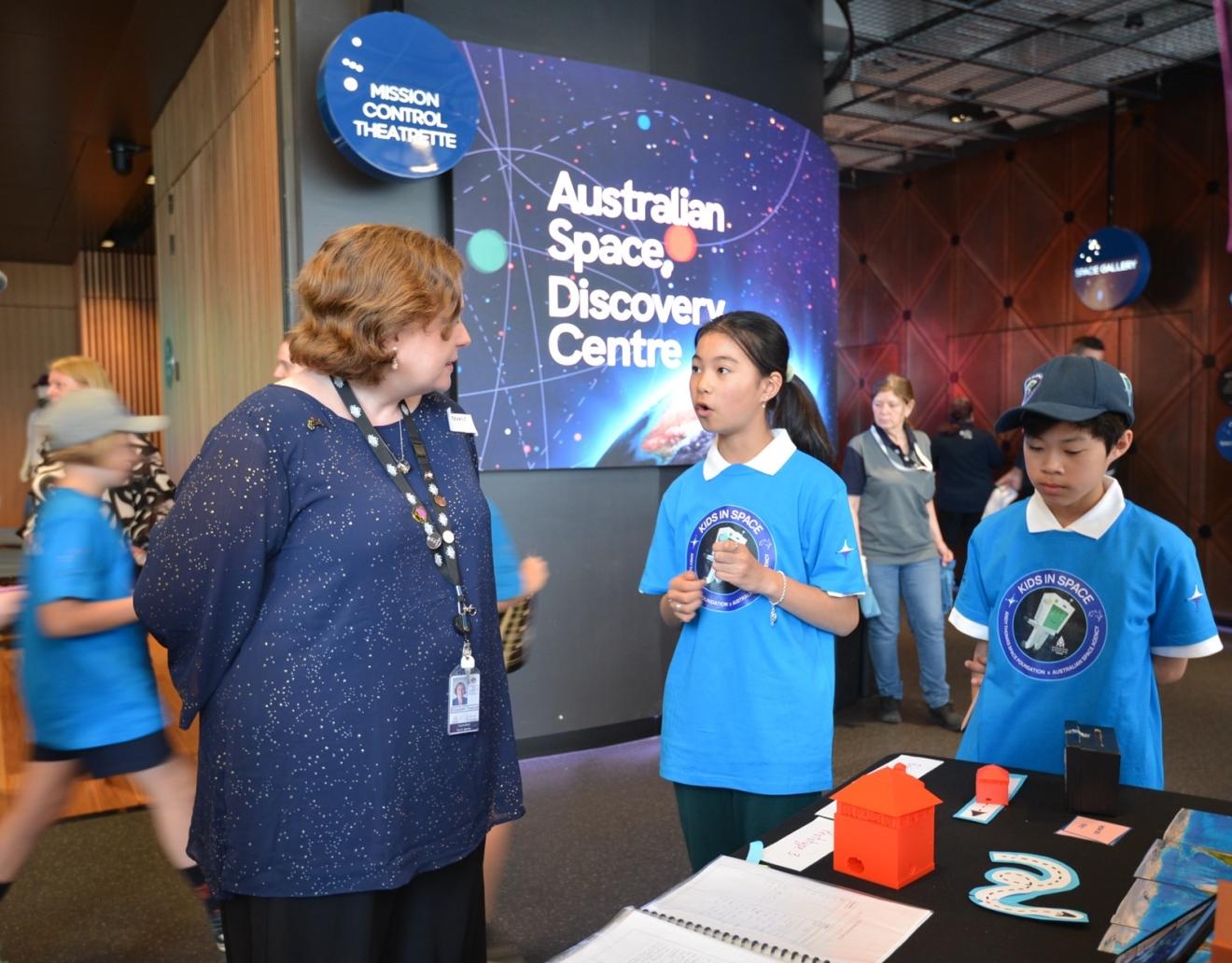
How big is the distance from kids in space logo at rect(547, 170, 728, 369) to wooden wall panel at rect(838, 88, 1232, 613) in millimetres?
4925

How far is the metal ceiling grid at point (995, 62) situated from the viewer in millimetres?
6492

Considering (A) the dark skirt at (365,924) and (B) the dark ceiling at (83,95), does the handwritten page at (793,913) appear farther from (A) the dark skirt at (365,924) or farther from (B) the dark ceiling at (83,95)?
(B) the dark ceiling at (83,95)

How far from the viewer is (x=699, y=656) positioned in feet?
6.34

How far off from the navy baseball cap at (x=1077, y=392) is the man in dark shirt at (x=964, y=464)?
6.12 meters

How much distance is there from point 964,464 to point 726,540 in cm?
651

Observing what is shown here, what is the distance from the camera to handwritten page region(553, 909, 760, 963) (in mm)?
1004

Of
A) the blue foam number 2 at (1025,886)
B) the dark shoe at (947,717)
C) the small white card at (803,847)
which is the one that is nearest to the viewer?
the blue foam number 2 at (1025,886)

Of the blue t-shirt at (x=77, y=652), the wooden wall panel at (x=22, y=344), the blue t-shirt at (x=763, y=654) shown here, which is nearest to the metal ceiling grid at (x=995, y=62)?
the blue t-shirt at (x=763, y=654)

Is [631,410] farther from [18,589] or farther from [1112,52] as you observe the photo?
[1112,52]

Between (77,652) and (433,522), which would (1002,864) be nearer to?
(433,522)

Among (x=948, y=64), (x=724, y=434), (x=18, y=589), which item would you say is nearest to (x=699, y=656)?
(x=724, y=434)

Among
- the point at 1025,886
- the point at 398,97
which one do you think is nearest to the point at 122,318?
the point at 398,97

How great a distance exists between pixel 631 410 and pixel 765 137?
1.51 m

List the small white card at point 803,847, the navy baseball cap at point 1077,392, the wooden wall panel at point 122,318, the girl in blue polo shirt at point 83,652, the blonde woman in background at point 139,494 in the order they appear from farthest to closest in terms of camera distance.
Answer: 1. the wooden wall panel at point 122,318
2. the blonde woman in background at point 139,494
3. the girl in blue polo shirt at point 83,652
4. the navy baseball cap at point 1077,392
5. the small white card at point 803,847
